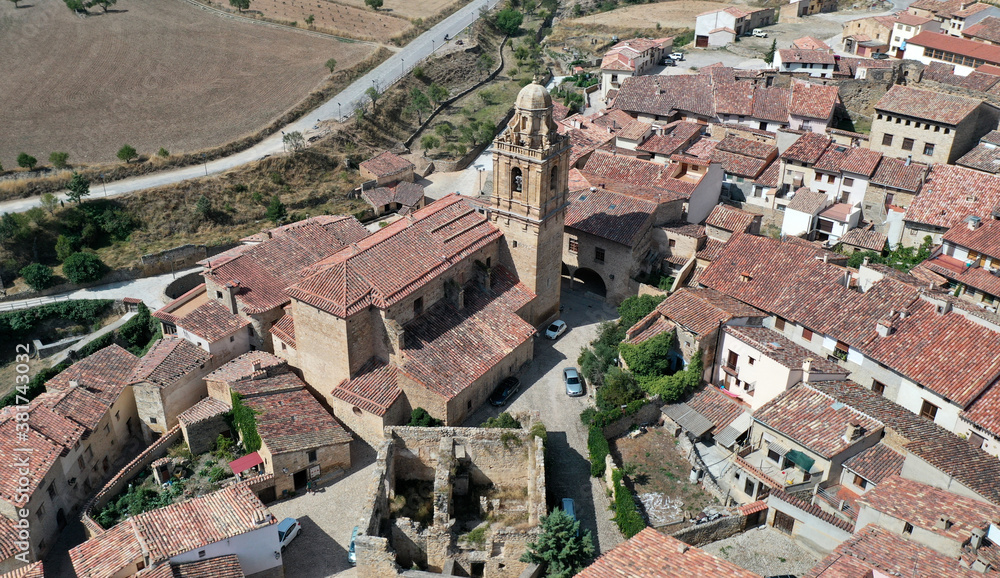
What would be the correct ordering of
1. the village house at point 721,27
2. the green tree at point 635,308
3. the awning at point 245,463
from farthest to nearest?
the village house at point 721,27
the green tree at point 635,308
the awning at point 245,463

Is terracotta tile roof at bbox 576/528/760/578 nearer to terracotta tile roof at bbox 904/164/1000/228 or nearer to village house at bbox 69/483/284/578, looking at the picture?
village house at bbox 69/483/284/578

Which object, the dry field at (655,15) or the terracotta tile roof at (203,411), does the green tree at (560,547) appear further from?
the dry field at (655,15)

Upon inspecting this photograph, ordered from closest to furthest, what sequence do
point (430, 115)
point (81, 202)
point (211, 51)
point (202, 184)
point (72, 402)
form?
1. point (72, 402)
2. point (81, 202)
3. point (202, 184)
4. point (430, 115)
5. point (211, 51)

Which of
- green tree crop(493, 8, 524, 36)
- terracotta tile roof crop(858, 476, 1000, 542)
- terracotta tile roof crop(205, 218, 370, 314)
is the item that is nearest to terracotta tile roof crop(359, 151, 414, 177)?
terracotta tile roof crop(205, 218, 370, 314)

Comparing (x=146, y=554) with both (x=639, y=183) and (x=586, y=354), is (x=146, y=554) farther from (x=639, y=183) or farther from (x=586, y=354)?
(x=639, y=183)

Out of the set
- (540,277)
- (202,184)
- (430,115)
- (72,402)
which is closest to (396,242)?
(540,277)

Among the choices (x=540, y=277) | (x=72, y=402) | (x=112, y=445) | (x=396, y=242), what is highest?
(x=396, y=242)

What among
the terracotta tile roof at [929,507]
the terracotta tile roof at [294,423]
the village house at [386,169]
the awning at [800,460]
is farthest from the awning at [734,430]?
the village house at [386,169]
